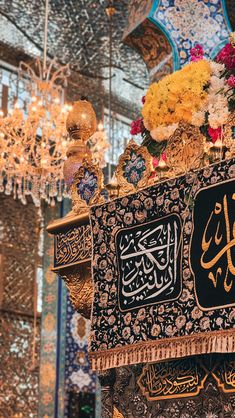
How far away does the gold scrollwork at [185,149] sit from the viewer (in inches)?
113

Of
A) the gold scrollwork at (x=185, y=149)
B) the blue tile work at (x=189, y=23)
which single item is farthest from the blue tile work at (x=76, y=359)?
the gold scrollwork at (x=185, y=149)

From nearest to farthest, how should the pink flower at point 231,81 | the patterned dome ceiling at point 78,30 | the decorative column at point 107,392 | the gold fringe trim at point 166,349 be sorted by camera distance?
1. the gold fringe trim at point 166,349
2. the pink flower at point 231,81
3. the decorative column at point 107,392
4. the patterned dome ceiling at point 78,30

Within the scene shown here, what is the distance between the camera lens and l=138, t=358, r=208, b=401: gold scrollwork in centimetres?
286

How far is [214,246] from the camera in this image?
2707 mm

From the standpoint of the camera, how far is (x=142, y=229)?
296 cm

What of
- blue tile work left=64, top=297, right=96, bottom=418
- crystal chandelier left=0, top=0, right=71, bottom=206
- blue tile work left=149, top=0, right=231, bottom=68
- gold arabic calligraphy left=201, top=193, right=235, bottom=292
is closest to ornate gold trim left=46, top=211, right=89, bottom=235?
gold arabic calligraphy left=201, top=193, right=235, bottom=292

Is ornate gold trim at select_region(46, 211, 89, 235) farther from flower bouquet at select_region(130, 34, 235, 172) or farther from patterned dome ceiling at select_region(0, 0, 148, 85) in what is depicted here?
patterned dome ceiling at select_region(0, 0, 148, 85)

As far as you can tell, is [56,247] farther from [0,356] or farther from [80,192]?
[0,356]

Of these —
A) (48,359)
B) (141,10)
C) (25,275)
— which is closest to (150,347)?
(141,10)

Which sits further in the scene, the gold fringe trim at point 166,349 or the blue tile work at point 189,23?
the blue tile work at point 189,23

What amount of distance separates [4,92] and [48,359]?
295 centimetres

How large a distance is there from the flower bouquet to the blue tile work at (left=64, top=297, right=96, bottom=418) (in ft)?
18.4

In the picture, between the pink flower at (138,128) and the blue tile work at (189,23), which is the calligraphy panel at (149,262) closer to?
the pink flower at (138,128)

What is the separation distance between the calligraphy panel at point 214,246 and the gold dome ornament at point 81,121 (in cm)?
91
